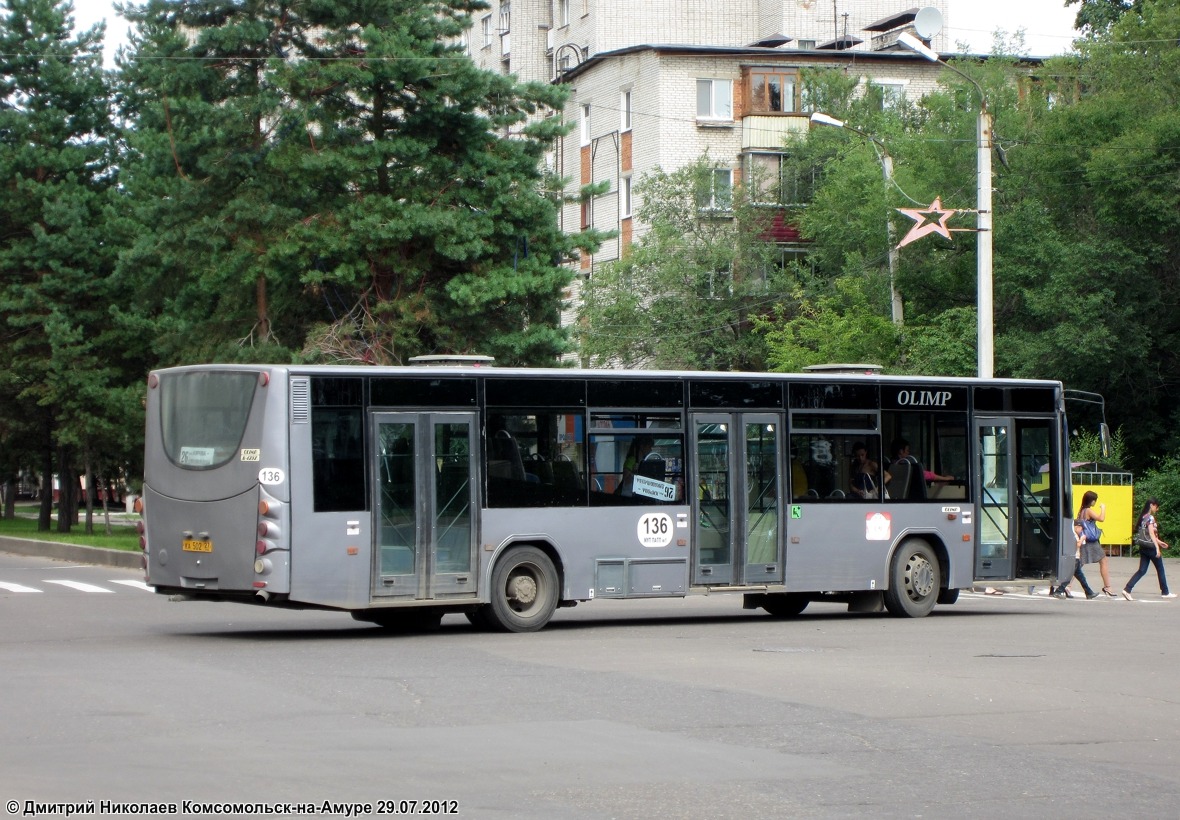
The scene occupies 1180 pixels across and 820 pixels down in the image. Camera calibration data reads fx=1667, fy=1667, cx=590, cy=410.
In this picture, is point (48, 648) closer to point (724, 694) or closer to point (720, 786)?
point (724, 694)

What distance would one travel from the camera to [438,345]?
115 feet

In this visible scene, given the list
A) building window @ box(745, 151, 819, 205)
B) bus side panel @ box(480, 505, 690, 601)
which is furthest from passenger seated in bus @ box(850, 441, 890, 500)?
building window @ box(745, 151, 819, 205)

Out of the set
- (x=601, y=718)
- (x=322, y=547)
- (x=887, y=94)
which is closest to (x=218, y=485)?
(x=322, y=547)

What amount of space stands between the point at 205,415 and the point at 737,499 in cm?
635

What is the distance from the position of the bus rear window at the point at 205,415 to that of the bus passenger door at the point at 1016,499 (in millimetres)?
9918

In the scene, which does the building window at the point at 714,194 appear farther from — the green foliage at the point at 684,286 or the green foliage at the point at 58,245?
the green foliage at the point at 58,245

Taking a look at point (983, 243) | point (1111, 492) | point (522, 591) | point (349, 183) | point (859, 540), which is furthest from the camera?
point (349, 183)

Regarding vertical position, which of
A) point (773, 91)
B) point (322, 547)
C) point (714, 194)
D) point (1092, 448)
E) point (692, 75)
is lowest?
point (322, 547)

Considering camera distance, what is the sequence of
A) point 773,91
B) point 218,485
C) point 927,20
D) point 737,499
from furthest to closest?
point 773,91
point 927,20
point 737,499
point 218,485

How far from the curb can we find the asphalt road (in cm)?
1480

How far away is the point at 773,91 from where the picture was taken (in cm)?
5791

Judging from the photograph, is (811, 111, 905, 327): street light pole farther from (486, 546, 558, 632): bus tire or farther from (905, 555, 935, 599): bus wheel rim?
(486, 546, 558, 632): bus tire

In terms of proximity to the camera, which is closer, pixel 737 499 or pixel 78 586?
pixel 737 499

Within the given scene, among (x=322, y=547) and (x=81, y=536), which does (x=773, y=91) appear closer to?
(x=81, y=536)
